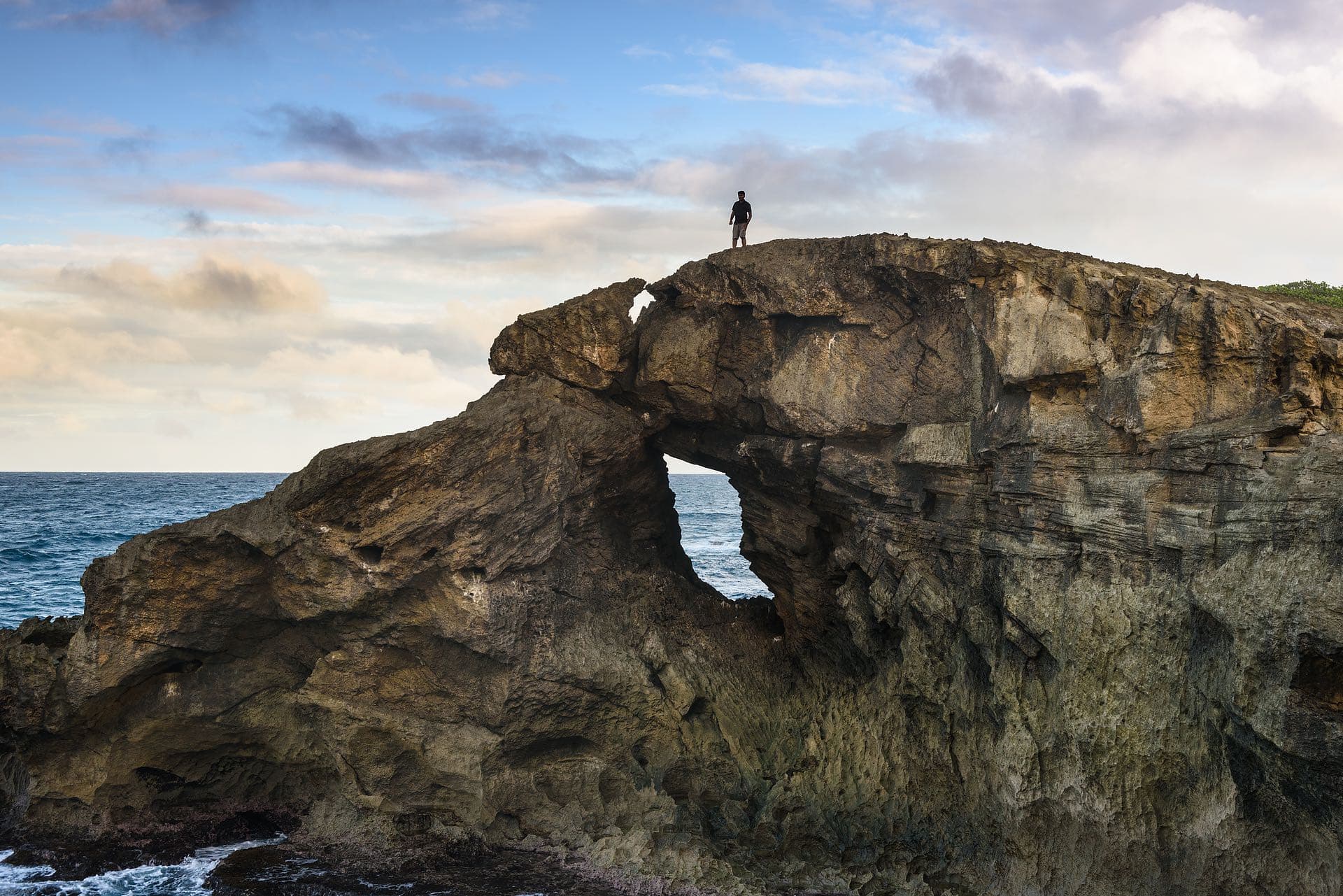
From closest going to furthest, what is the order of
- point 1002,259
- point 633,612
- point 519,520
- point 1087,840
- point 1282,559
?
1. point 1282,559
2. point 1087,840
3. point 1002,259
4. point 519,520
5. point 633,612

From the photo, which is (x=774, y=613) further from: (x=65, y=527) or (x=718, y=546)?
(x=65, y=527)

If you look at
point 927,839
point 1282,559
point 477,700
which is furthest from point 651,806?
point 1282,559

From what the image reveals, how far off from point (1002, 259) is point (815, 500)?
6.13m

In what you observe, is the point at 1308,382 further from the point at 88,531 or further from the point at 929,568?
the point at 88,531

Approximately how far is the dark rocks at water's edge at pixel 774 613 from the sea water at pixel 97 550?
1.63m

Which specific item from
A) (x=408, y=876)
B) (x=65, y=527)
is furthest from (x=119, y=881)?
(x=65, y=527)

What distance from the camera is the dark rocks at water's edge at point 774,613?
15.5 m

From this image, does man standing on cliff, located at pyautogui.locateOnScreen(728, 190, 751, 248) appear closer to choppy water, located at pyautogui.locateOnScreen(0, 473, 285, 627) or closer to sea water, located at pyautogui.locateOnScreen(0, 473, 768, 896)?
sea water, located at pyautogui.locateOnScreen(0, 473, 768, 896)

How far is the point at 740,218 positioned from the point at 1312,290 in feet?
42.7

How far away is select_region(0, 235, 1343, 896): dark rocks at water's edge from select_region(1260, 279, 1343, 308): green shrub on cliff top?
475cm

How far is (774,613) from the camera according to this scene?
24359 millimetres

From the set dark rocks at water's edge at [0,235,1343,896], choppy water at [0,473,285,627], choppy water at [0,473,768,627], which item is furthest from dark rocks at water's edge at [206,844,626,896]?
choppy water at [0,473,285,627]

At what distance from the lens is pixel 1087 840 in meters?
16.2

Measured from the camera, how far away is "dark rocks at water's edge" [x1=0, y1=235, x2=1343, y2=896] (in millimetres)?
15477
